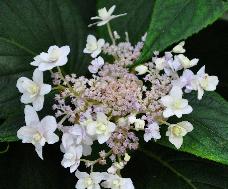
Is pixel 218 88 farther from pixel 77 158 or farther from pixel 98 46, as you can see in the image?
pixel 77 158

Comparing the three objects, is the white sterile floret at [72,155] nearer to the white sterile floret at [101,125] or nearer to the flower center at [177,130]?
the white sterile floret at [101,125]

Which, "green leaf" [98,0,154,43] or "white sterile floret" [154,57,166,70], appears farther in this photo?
"green leaf" [98,0,154,43]

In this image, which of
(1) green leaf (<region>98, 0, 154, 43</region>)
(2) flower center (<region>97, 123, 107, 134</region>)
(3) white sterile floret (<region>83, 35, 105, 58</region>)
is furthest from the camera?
(1) green leaf (<region>98, 0, 154, 43</region>)

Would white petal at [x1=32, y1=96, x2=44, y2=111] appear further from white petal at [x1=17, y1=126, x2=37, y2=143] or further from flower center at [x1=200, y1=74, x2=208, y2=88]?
flower center at [x1=200, y1=74, x2=208, y2=88]

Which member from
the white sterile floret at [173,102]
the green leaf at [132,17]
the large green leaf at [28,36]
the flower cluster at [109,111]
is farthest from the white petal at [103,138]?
the green leaf at [132,17]

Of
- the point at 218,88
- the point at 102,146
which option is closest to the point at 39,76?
the point at 102,146

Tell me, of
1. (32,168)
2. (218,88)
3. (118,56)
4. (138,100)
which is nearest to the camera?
(138,100)

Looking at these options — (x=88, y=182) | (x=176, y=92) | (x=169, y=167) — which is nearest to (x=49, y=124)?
(x=88, y=182)

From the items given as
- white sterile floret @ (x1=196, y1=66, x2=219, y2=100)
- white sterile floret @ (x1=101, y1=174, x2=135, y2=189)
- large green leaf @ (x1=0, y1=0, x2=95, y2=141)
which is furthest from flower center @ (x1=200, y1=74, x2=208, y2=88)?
large green leaf @ (x1=0, y1=0, x2=95, y2=141)
